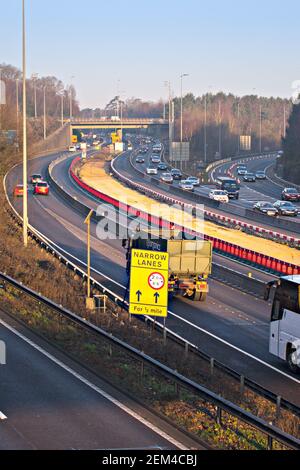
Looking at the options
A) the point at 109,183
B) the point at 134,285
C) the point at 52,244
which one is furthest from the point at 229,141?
the point at 134,285

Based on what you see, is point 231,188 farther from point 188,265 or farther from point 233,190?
point 188,265

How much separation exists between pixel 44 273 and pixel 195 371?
14.4m

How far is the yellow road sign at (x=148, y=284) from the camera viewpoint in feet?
72.0

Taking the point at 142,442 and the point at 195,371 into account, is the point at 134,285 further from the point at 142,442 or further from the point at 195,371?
the point at 142,442

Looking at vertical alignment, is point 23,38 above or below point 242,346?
above

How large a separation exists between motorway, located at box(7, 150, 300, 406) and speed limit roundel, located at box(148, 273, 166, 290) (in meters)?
3.38

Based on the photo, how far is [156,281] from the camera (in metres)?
22.1

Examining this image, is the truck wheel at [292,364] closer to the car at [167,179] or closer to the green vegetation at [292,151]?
the car at [167,179]

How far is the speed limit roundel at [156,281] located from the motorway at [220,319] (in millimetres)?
3380

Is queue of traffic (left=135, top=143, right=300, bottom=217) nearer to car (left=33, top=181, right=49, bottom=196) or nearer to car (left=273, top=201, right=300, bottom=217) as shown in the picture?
car (left=273, top=201, right=300, bottom=217)

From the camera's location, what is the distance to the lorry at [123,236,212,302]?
108 ft

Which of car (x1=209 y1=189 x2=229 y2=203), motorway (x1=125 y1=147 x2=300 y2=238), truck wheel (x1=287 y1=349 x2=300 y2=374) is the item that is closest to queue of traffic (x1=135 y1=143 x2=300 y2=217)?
car (x1=209 y1=189 x2=229 y2=203)

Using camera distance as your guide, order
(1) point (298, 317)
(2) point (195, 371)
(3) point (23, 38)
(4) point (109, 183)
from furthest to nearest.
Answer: (4) point (109, 183) < (3) point (23, 38) < (1) point (298, 317) < (2) point (195, 371)

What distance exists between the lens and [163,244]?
33281mm
